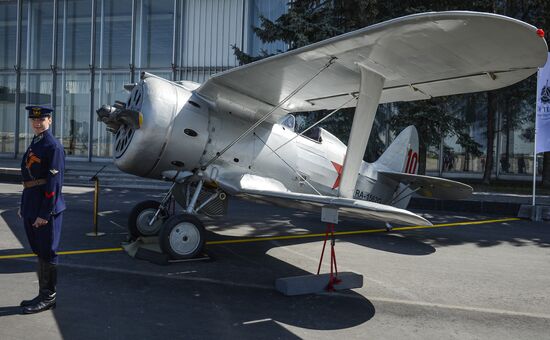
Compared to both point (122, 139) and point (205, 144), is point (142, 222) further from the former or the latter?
point (205, 144)

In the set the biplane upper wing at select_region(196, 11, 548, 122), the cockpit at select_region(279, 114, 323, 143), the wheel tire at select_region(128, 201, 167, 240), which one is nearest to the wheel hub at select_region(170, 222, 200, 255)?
the wheel tire at select_region(128, 201, 167, 240)

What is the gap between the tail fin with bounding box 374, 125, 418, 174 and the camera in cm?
929

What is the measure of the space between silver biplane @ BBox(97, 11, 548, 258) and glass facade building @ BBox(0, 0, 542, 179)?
48.9ft

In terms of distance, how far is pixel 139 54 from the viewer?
24.5 meters

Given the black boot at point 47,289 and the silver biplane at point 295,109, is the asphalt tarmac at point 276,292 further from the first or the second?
the silver biplane at point 295,109

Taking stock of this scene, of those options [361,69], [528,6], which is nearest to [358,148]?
[361,69]

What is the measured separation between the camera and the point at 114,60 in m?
24.9

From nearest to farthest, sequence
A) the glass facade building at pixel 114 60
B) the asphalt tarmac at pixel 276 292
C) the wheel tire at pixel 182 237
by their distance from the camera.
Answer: the asphalt tarmac at pixel 276 292
the wheel tire at pixel 182 237
the glass facade building at pixel 114 60

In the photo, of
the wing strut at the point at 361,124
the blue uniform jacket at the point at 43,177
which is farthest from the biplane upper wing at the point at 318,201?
the blue uniform jacket at the point at 43,177

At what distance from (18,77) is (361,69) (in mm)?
26431

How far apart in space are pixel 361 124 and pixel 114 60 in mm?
22347

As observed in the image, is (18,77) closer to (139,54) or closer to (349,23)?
(139,54)

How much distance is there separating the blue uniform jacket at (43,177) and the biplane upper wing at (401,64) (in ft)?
8.79

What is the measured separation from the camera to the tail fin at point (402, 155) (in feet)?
30.5
